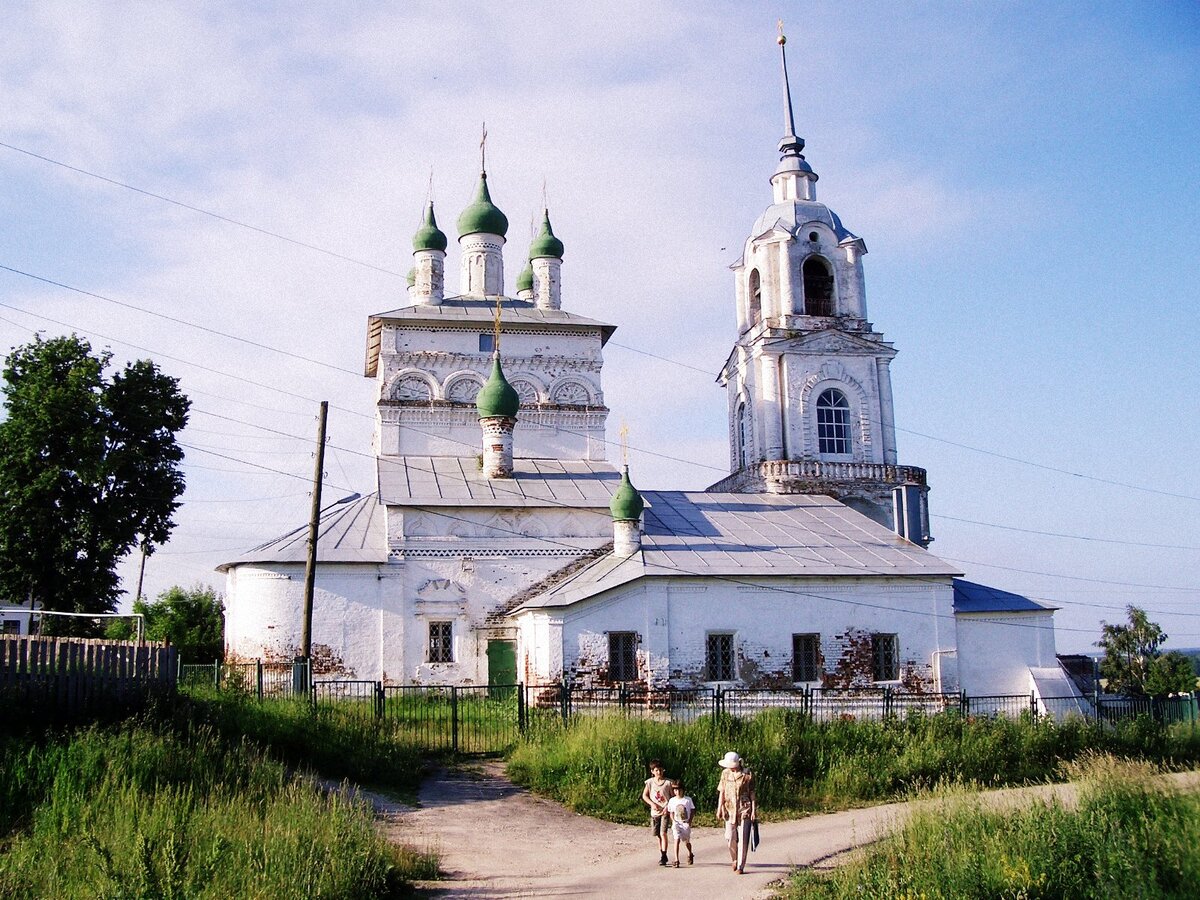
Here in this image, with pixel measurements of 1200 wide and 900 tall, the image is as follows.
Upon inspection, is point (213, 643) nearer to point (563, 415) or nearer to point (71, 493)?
point (71, 493)

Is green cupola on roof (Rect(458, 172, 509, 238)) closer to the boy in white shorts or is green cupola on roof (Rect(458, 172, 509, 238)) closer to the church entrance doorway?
the church entrance doorway

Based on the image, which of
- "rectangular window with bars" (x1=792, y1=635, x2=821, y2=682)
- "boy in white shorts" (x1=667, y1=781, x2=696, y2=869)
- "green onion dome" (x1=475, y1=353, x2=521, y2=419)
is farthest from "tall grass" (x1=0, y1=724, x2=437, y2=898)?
"green onion dome" (x1=475, y1=353, x2=521, y2=419)

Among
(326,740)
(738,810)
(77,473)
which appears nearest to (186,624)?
(77,473)

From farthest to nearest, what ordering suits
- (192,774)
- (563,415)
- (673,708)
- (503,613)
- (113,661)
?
(563,415), (503,613), (673,708), (113,661), (192,774)

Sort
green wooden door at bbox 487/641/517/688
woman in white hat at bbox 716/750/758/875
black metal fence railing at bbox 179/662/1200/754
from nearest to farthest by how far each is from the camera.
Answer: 1. woman in white hat at bbox 716/750/758/875
2. black metal fence railing at bbox 179/662/1200/754
3. green wooden door at bbox 487/641/517/688

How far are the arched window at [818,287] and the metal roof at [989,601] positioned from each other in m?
7.81

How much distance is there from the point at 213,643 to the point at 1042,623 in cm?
1944

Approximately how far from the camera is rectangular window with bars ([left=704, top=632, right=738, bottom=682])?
1872 centimetres

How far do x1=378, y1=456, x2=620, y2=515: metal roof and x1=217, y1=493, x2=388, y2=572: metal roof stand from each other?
29.1 inches

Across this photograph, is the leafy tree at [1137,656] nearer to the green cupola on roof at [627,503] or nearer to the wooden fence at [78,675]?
the green cupola on roof at [627,503]

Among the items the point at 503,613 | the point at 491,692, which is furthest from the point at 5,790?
the point at 503,613

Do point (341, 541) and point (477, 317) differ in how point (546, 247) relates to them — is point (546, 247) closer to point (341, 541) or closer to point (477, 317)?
point (477, 317)

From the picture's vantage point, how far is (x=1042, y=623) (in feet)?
67.5

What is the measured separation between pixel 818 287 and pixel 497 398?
8907 mm
